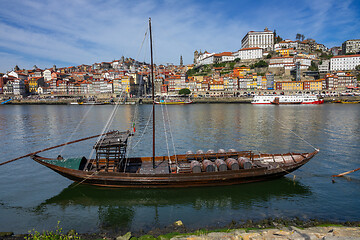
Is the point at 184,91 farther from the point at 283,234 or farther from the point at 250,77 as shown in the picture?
the point at 283,234

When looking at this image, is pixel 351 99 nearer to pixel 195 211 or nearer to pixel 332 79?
pixel 332 79

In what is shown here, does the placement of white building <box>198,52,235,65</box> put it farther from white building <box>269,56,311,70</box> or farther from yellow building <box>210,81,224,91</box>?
yellow building <box>210,81,224,91</box>

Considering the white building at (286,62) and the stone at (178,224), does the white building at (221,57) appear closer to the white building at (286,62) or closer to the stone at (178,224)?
the white building at (286,62)

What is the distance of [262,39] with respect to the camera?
13138cm

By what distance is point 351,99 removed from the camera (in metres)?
89.6

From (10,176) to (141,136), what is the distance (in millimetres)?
14961

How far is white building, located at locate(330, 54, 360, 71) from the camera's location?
11150 centimetres

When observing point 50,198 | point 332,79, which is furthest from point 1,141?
point 332,79

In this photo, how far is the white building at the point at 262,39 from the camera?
131m

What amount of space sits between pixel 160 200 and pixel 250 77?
10402 cm

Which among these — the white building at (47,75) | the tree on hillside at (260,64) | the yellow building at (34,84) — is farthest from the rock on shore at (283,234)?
the white building at (47,75)

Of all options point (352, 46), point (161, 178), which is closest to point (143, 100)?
point (161, 178)

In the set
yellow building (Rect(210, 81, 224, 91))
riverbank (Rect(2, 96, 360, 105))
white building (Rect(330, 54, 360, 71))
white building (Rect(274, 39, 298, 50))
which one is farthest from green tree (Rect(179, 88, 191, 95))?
white building (Rect(330, 54, 360, 71))

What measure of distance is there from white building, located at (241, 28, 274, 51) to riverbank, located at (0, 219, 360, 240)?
135 meters
